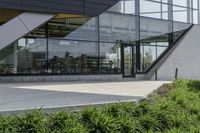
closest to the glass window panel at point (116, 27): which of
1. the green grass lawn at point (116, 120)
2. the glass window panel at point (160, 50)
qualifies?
the glass window panel at point (160, 50)

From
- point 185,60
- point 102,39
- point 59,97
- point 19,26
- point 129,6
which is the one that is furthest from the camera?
point 185,60

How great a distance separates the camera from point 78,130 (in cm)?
812

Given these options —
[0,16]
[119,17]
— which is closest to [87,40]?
[119,17]

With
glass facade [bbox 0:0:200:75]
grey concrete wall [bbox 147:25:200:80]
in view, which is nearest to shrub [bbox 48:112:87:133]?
glass facade [bbox 0:0:200:75]

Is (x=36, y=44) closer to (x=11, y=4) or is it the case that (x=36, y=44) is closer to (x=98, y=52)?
(x=11, y=4)

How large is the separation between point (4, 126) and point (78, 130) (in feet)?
4.30

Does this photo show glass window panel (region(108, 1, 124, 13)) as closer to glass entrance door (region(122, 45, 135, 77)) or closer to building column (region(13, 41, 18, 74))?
glass entrance door (region(122, 45, 135, 77))

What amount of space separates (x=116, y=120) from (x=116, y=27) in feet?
81.2

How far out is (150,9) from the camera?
36875 mm

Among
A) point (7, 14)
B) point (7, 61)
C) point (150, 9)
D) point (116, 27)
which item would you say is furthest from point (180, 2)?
A: point (7, 61)

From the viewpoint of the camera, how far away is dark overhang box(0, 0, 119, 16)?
1042 inches

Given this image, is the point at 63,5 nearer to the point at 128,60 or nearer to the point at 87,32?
the point at 87,32

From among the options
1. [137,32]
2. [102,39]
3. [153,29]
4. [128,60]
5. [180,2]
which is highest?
[180,2]

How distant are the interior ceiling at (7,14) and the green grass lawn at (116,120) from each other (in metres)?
16.5
